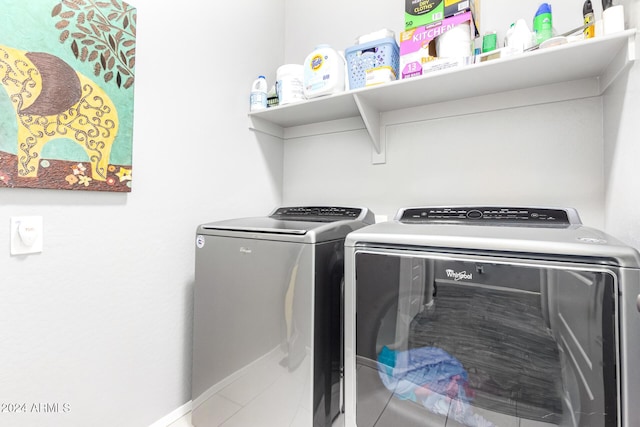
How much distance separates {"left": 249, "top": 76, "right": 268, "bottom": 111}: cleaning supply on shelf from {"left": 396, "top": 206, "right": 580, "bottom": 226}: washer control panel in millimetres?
976

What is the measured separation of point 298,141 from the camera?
6.58ft

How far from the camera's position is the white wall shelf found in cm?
105

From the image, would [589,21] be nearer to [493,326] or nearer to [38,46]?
[493,326]

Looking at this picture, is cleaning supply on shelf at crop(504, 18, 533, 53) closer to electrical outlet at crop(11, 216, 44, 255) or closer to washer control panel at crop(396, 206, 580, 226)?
washer control panel at crop(396, 206, 580, 226)

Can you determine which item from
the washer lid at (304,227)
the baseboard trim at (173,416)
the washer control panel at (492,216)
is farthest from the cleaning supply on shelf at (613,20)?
the baseboard trim at (173,416)

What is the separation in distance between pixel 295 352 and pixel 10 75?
4.15 feet

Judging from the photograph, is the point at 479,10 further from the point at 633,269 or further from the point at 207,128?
the point at 207,128

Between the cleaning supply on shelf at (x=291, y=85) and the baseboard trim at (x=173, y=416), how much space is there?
1569 millimetres

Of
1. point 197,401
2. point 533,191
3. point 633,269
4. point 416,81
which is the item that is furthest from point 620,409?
point 197,401

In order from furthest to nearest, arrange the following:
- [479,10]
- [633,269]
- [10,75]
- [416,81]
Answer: [479,10], [416,81], [10,75], [633,269]

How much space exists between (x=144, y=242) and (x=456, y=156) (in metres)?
1.47

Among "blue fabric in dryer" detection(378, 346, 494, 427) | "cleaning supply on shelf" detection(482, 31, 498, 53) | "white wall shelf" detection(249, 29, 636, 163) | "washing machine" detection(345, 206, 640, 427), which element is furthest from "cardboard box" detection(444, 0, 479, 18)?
"blue fabric in dryer" detection(378, 346, 494, 427)

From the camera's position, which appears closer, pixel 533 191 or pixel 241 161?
pixel 533 191

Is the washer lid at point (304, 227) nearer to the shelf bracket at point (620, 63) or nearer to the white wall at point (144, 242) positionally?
the white wall at point (144, 242)
